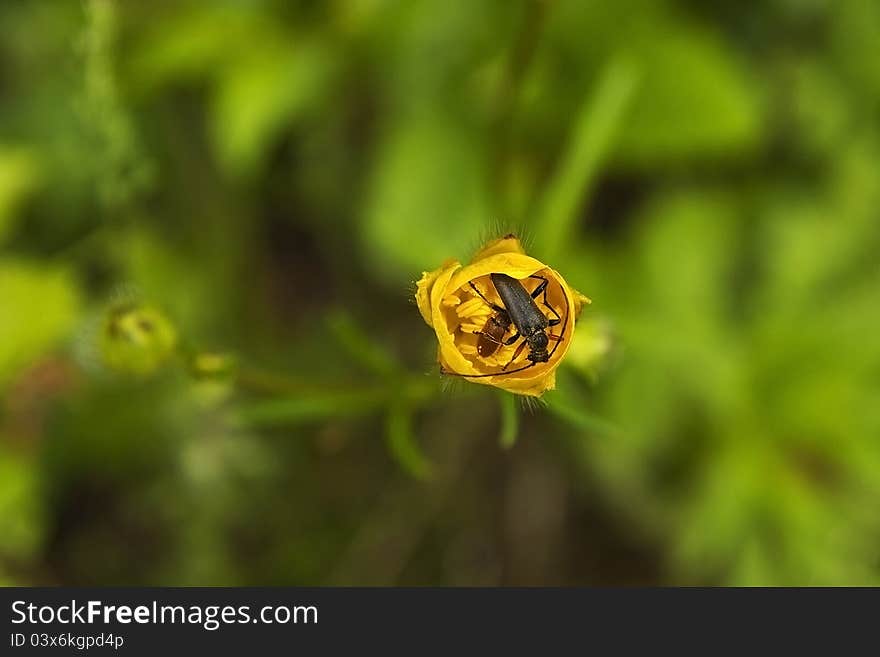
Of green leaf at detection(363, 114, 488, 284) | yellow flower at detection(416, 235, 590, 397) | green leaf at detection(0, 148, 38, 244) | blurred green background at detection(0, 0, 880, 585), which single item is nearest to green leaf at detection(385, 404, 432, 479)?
yellow flower at detection(416, 235, 590, 397)

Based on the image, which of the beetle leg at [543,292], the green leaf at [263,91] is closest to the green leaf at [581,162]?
the beetle leg at [543,292]

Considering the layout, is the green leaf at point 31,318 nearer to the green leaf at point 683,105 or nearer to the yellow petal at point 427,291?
the green leaf at point 683,105

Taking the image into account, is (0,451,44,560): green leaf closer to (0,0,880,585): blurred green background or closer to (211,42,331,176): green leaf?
(0,0,880,585): blurred green background

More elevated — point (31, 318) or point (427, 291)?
point (31, 318)

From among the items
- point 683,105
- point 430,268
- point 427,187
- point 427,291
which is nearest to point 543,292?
point 427,291

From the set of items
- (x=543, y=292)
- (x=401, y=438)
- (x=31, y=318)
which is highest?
(x=31, y=318)

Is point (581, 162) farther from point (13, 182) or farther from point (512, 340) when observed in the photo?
point (13, 182)

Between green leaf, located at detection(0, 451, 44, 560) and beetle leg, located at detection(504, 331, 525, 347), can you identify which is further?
green leaf, located at detection(0, 451, 44, 560)

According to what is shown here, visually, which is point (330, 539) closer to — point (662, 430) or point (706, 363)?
point (662, 430)
